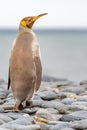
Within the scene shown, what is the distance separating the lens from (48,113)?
5766 millimetres

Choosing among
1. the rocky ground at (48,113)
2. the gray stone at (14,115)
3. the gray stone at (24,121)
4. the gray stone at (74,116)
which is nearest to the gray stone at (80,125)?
the rocky ground at (48,113)

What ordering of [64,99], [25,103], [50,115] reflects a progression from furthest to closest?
[64,99] < [25,103] < [50,115]

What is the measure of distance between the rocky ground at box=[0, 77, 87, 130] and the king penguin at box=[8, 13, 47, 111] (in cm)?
18

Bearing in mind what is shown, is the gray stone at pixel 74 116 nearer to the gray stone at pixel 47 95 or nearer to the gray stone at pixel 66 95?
the gray stone at pixel 47 95

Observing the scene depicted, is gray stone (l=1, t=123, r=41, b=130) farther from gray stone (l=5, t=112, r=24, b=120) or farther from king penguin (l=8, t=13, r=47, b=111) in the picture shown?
king penguin (l=8, t=13, r=47, b=111)

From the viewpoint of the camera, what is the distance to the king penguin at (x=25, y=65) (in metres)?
5.88

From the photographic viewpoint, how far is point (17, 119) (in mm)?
5434

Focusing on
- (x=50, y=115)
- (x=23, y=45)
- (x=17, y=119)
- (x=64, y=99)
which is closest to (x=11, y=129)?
(x=17, y=119)

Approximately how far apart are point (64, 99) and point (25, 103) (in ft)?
1.89

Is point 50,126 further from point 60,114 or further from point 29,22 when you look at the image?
point 29,22

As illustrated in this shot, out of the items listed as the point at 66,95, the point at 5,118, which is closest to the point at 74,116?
the point at 5,118

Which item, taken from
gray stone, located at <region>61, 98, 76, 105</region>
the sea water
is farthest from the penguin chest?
the sea water

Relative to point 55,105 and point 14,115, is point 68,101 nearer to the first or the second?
point 55,105

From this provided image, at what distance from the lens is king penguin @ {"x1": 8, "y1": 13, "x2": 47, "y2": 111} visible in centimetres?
588
